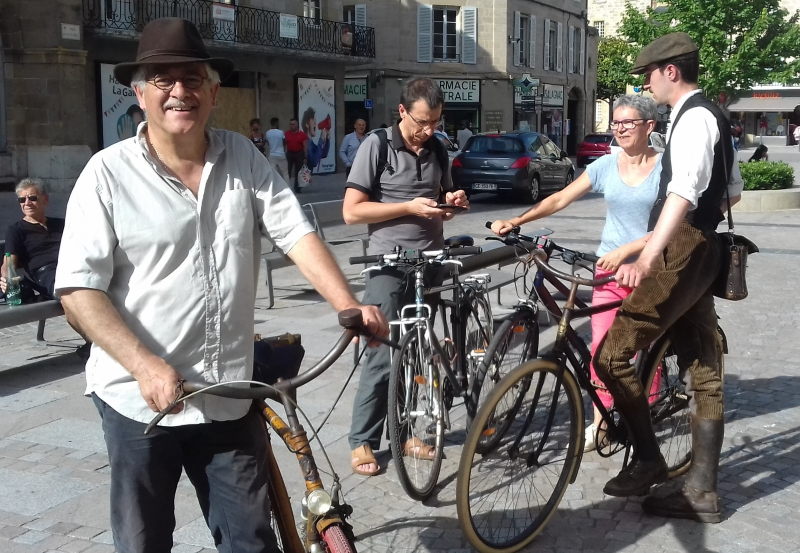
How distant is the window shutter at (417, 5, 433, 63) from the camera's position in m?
39.4

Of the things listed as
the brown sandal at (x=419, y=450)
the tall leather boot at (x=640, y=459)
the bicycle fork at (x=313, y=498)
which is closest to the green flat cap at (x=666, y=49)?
the tall leather boot at (x=640, y=459)

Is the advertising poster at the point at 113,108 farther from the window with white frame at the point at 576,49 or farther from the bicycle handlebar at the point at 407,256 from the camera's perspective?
the window with white frame at the point at 576,49

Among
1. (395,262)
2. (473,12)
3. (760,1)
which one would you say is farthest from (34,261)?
(473,12)

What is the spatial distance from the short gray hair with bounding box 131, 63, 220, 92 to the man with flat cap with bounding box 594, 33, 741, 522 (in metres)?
1.76

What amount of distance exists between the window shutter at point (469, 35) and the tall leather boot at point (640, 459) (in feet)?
122

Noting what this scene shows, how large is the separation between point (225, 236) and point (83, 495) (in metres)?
2.32

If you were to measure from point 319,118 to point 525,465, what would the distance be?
1103 inches

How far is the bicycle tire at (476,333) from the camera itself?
4762 millimetres

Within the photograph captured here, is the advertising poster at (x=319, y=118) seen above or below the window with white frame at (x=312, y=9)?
below

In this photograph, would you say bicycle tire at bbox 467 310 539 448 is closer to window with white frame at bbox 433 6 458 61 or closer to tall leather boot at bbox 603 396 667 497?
tall leather boot at bbox 603 396 667 497

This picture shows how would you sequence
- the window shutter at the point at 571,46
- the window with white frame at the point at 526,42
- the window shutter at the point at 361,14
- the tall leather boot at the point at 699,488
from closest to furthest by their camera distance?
the tall leather boot at the point at 699,488 → the window shutter at the point at 361,14 → the window with white frame at the point at 526,42 → the window shutter at the point at 571,46

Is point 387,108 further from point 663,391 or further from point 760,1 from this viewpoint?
point 663,391

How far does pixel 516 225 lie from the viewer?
4.62m

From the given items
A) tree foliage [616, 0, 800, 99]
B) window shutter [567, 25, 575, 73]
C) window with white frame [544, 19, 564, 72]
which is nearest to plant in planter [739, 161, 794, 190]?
tree foliage [616, 0, 800, 99]
